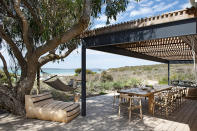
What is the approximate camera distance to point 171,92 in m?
4.16

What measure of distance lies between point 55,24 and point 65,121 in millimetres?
2533

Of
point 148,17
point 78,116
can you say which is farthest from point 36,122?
point 148,17

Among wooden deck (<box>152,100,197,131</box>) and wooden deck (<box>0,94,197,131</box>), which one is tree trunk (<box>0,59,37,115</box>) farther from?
wooden deck (<box>152,100,197,131</box>)

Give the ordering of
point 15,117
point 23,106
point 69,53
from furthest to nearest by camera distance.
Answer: point 69,53 → point 23,106 → point 15,117

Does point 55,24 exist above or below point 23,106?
above

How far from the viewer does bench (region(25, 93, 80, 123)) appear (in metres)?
3.44

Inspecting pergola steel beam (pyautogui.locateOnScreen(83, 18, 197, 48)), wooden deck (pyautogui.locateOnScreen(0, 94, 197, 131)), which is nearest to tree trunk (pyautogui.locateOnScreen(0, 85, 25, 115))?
wooden deck (pyautogui.locateOnScreen(0, 94, 197, 131))

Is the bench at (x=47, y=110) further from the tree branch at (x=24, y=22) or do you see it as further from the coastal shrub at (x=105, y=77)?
the coastal shrub at (x=105, y=77)

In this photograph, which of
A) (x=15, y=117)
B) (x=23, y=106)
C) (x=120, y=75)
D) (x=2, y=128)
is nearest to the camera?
(x=2, y=128)

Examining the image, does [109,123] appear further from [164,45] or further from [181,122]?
[164,45]

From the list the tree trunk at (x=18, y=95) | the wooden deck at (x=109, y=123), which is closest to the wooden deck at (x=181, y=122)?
the wooden deck at (x=109, y=123)

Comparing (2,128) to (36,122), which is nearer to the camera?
(2,128)

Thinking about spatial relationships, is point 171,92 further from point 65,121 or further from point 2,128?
point 2,128

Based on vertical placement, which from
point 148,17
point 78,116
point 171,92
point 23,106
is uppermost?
point 148,17
